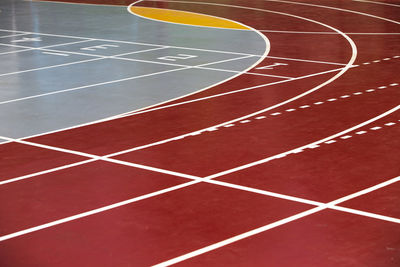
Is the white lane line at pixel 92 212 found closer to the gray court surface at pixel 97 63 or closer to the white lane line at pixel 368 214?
the white lane line at pixel 368 214

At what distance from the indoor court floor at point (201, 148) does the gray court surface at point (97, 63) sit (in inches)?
1.5

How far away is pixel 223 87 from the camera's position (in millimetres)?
11383

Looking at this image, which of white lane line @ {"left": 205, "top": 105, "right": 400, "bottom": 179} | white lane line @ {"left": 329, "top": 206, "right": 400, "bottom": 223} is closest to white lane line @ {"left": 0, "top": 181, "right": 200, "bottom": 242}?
white lane line @ {"left": 205, "top": 105, "right": 400, "bottom": 179}

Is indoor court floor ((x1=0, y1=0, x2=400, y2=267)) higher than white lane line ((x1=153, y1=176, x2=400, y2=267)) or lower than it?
lower

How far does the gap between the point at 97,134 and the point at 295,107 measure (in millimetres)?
2480

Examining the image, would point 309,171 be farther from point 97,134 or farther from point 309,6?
point 309,6

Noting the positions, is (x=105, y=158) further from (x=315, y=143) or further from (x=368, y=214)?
(x=368, y=214)

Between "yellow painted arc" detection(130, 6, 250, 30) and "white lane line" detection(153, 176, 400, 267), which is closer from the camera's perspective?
"white lane line" detection(153, 176, 400, 267)

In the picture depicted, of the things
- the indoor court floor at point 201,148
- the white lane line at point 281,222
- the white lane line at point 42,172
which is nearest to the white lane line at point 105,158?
the indoor court floor at point 201,148

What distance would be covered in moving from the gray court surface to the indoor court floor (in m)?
0.04

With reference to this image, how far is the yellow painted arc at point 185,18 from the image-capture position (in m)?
17.5

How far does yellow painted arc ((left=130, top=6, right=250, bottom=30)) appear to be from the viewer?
17.5 metres

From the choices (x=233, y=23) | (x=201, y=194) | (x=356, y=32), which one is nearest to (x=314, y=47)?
(x=356, y=32)

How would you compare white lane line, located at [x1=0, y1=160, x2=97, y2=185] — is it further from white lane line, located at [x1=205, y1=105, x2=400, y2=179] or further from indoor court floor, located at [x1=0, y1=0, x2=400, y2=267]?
→ white lane line, located at [x1=205, y1=105, x2=400, y2=179]
